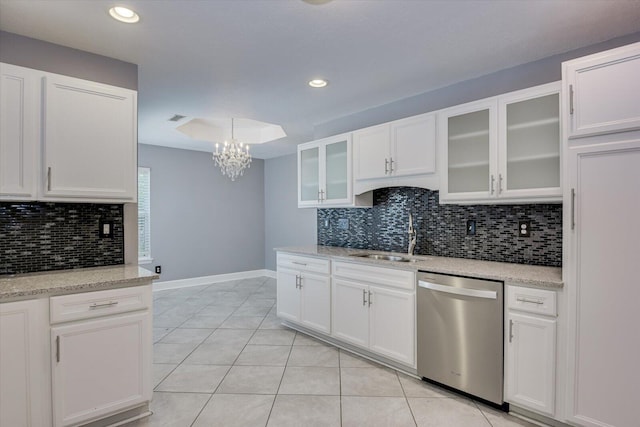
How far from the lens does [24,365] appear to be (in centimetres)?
185

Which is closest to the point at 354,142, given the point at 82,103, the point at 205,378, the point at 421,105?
the point at 421,105

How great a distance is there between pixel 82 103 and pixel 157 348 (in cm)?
231

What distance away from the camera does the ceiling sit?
1.96m

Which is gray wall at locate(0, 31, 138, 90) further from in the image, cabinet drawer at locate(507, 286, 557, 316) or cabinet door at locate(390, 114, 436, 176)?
cabinet drawer at locate(507, 286, 557, 316)

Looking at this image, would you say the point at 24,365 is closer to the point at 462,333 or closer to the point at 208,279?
the point at 462,333

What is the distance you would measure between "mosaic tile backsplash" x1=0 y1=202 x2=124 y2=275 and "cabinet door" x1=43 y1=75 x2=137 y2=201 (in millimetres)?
368

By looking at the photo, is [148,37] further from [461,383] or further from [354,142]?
[461,383]

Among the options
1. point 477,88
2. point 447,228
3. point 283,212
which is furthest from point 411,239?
point 283,212

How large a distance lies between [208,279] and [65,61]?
14.9 ft

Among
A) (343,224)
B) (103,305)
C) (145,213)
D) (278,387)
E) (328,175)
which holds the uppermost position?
(328,175)

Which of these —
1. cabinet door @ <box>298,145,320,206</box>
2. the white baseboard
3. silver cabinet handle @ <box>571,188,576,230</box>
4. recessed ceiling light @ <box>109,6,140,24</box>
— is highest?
recessed ceiling light @ <box>109,6,140,24</box>

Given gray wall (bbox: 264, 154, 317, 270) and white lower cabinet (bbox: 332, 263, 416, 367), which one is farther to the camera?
gray wall (bbox: 264, 154, 317, 270)

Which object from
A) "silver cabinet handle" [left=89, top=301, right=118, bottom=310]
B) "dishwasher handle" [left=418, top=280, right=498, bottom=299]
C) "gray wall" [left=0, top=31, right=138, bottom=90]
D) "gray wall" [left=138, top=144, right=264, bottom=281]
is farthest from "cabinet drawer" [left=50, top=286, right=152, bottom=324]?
"gray wall" [left=138, top=144, right=264, bottom=281]

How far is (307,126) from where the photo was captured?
15.1 feet
